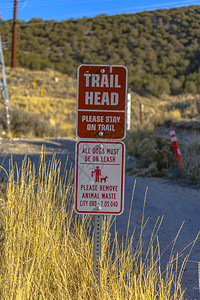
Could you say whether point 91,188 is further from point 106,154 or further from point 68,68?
point 68,68

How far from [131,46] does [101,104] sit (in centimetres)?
4804

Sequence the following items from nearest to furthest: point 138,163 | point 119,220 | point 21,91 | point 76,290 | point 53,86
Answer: point 76,290, point 119,220, point 138,163, point 21,91, point 53,86

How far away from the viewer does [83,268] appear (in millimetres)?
3221

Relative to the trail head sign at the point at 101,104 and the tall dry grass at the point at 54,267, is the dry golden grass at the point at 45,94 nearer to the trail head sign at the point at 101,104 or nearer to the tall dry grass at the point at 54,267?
the tall dry grass at the point at 54,267

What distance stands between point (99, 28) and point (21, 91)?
70.1 ft

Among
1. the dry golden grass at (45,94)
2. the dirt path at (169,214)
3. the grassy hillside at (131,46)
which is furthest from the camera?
the grassy hillside at (131,46)

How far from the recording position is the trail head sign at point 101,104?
3021 mm

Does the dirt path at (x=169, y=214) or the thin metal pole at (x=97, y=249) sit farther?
the dirt path at (x=169, y=214)

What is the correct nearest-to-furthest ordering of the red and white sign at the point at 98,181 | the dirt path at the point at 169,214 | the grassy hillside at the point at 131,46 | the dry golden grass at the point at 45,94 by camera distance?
the red and white sign at the point at 98,181 < the dirt path at the point at 169,214 < the dry golden grass at the point at 45,94 < the grassy hillside at the point at 131,46

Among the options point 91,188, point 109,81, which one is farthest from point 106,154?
point 109,81

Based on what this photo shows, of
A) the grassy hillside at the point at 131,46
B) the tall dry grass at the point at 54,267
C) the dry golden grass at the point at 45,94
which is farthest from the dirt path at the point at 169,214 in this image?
the grassy hillside at the point at 131,46

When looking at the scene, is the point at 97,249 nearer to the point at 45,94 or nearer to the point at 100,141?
the point at 100,141

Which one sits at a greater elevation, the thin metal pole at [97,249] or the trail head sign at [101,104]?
the trail head sign at [101,104]

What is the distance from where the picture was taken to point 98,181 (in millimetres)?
3008
